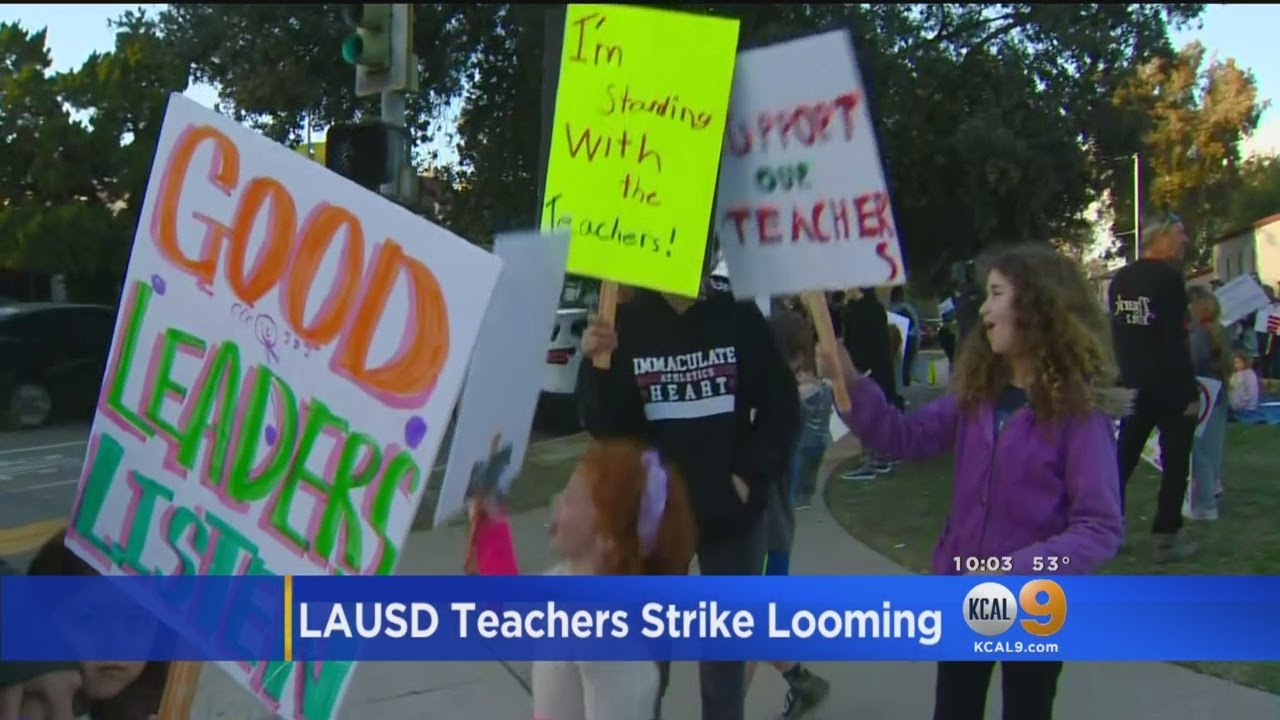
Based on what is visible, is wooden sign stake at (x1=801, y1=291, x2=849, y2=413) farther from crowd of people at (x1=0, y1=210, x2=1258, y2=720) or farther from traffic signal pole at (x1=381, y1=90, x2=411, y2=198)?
traffic signal pole at (x1=381, y1=90, x2=411, y2=198)

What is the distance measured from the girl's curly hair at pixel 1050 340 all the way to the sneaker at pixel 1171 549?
12.6ft

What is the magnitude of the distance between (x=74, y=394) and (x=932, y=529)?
11445mm

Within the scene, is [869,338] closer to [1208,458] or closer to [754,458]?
[1208,458]

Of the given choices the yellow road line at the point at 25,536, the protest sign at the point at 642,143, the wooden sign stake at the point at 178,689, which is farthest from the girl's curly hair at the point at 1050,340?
the yellow road line at the point at 25,536

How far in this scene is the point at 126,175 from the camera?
1739 cm

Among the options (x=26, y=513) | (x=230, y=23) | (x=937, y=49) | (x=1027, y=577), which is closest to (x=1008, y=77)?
(x=937, y=49)

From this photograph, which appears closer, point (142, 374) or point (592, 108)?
point (142, 374)

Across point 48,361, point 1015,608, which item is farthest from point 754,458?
point 48,361

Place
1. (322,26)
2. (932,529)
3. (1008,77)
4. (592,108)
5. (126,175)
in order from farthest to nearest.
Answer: (126,175)
(1008,77)
(322,26)
(932,529)
(592,108)

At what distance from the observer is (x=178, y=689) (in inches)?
99.3

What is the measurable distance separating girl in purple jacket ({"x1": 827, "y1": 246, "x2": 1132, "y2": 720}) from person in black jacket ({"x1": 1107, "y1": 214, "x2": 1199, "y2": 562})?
135 inches

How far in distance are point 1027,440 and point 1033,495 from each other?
0.40 feet

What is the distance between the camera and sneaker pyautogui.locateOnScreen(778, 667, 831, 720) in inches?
163

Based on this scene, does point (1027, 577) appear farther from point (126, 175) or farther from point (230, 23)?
point (126, 175)
